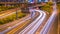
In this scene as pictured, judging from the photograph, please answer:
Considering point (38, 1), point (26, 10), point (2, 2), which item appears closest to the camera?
point (26, 10)

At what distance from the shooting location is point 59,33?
2580 cm

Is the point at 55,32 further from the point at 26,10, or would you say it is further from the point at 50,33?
the point at 26,10

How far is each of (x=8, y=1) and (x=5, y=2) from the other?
234 centimetres

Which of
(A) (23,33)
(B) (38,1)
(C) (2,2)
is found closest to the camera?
(A) (23,33)

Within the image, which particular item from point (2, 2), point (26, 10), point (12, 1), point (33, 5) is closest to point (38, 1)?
point (33, 5)

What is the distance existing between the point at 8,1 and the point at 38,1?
14.4 metres

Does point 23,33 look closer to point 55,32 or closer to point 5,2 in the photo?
point 55,32

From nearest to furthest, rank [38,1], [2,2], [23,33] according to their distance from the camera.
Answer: [23,33]
[2,2]
[38,1]

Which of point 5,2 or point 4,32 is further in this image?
point 5,2

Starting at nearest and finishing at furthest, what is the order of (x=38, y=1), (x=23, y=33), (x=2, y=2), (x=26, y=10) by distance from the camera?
(x=23, y=33) < (x=26, y=10) < (x=2, y=2) < (x=38, y=1)

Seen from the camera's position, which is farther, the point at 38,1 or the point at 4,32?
the point at 38,1

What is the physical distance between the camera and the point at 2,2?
66.8m

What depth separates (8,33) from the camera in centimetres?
2517

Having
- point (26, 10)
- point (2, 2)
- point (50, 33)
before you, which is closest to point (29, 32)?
point (50, 33)
